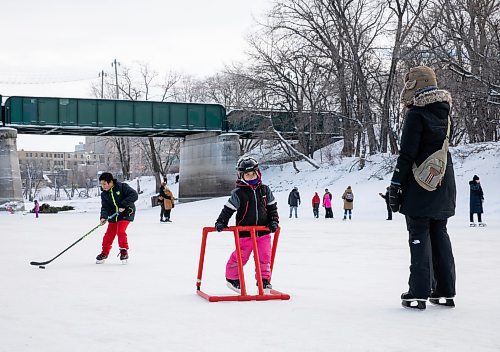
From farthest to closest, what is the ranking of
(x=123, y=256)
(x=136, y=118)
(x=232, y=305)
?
(x=136, y=118), (x=123, y=256), (x=232, y=305)

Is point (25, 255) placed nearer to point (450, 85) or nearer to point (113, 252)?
point (113, 252)

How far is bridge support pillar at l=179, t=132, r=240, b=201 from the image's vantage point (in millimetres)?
51125

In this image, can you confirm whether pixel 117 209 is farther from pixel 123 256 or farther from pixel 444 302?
pixel 444 302

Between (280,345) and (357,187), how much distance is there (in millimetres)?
37509

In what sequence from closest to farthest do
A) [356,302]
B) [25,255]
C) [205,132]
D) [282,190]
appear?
[356,302]
[25,255]
[282,190]
[205,132]

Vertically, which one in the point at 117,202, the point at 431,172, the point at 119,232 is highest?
the point at 431,172

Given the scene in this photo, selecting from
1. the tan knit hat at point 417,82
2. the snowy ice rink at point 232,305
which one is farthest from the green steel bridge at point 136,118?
the tan knit hat at point 417,82

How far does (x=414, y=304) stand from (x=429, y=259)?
0.42 metres

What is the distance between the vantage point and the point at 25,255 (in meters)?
12.7

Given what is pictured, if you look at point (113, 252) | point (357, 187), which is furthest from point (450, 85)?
point (113, 252)

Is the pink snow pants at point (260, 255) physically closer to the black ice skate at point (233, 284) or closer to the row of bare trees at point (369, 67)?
the black ice skate at point (233, 284)

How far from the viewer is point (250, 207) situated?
7340 millimetres

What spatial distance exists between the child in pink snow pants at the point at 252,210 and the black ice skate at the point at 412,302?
1533 mm

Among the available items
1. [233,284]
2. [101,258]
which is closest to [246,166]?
[233,284]
